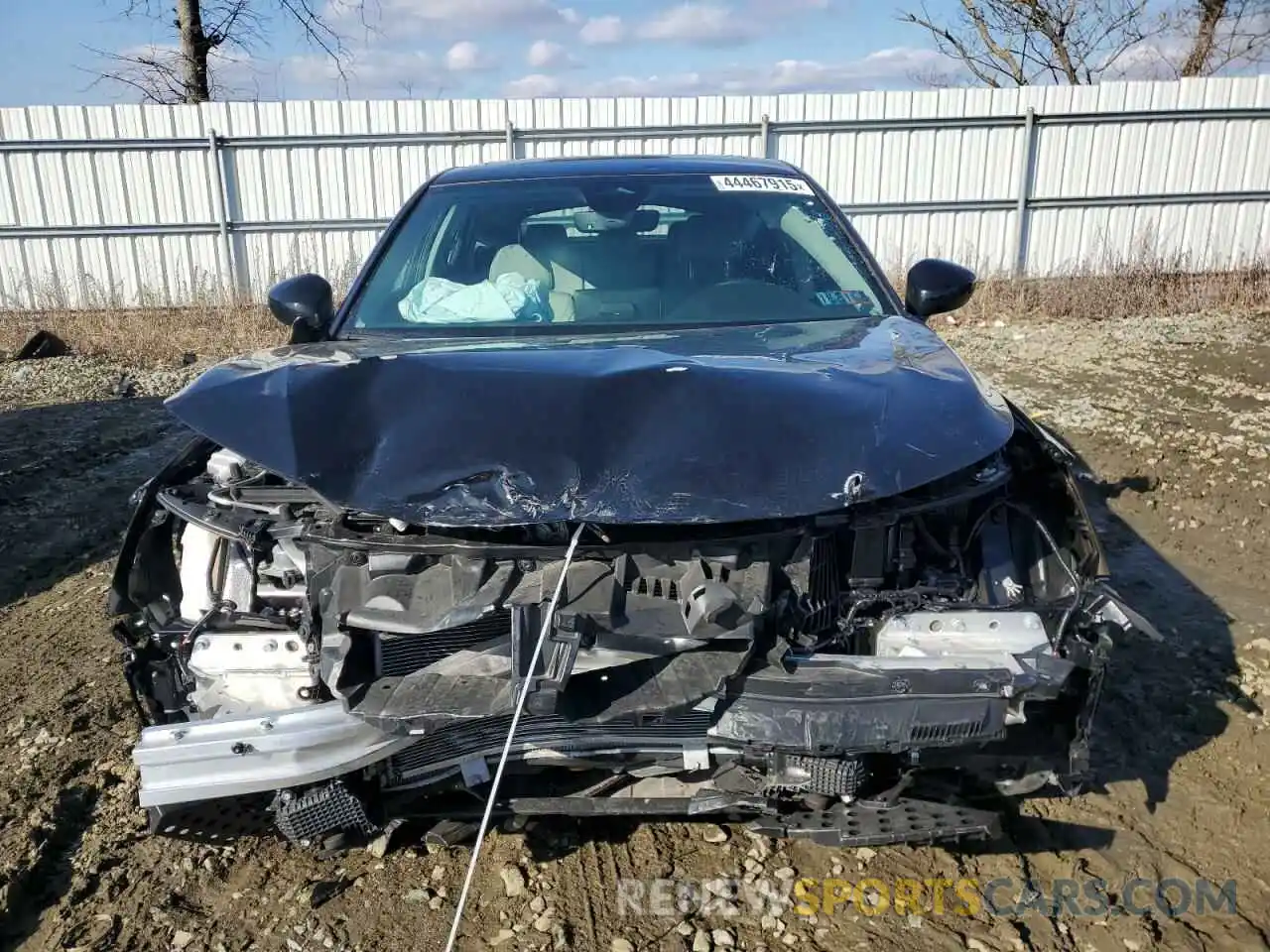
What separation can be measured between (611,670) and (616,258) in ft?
5.62

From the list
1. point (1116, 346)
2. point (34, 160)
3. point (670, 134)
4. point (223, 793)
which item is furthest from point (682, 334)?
point (34, 160)

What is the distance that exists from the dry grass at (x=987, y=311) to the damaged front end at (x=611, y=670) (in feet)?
26.5

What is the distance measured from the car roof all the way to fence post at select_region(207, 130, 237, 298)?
330 inches

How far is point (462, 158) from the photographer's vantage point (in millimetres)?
11078

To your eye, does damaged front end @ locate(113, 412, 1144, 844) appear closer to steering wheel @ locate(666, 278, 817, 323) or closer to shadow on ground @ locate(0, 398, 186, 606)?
steering wheel @ locate(666, 278, 817, 323)

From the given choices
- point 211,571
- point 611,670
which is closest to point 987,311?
point 611,670

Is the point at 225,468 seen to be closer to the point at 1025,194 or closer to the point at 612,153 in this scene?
the point at 612,153

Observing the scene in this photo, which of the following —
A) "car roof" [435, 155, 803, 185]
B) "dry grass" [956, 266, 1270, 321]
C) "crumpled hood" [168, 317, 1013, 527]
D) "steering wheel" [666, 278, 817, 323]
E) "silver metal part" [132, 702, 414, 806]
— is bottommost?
"dry grass" [956, 266, 1270, 321]

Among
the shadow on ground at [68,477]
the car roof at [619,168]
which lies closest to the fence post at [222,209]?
the shadow on ground at [68,477]

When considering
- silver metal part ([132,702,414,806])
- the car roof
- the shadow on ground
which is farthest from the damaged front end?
the shadow on ground

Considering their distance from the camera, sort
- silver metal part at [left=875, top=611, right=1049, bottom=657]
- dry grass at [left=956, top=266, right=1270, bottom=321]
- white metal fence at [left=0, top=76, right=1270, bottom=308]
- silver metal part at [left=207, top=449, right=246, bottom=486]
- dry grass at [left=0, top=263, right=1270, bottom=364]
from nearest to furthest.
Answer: silver metal part at [left=875, top=611, right=1049, bottom=657], silver metal part at [left=207, top=449, right=246, bottom=486], dry grass at [left=0, top=263, right=1270, bottom=364], dry grass at [left=956, top=266, right=1270, bottom=321], white metal fence at [left=0, top=76, right=1270, bottom=308]

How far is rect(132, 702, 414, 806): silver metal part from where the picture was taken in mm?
1932

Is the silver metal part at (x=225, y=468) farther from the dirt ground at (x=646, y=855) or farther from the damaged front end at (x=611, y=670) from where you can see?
the dirt ground at (x=646, y=855)

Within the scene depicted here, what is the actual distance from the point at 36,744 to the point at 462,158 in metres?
9.34
